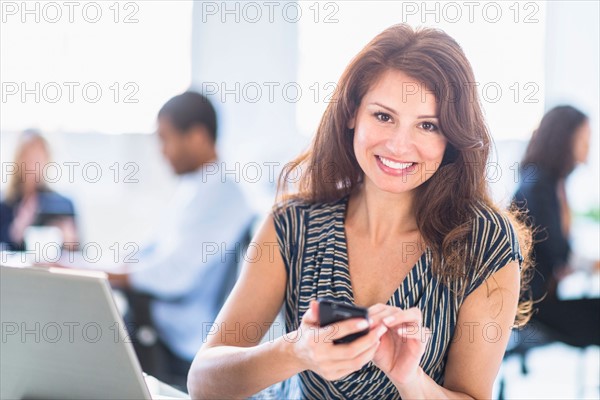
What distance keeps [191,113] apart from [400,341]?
74.3 inches

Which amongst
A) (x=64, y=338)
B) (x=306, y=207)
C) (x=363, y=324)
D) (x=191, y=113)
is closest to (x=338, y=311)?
(x=363, y=324)

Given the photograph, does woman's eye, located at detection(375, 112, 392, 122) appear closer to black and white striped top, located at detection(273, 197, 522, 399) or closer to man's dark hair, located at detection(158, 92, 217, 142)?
black and white striped top, located at detection(273, 197, 522, 399)

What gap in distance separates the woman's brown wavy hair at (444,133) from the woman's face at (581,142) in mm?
1695

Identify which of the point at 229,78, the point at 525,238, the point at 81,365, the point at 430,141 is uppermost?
the point at 229,78

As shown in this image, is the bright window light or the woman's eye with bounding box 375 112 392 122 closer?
the woman's eye with bounding box 375 112 392 122

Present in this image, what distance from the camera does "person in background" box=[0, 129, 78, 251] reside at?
12.0 ft

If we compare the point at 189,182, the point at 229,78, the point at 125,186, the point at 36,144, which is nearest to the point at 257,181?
the point at 229,78

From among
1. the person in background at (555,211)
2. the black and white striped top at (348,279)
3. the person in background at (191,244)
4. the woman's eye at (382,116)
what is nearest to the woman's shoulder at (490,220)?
the black and white striped top at (348,279)

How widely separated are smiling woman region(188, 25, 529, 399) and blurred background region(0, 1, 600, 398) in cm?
255

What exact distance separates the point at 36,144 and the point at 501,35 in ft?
9.10

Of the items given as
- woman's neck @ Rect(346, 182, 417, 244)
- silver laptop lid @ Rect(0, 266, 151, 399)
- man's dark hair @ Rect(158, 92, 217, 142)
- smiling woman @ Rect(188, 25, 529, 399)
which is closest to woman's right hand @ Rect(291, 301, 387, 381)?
smiling woman @ Rect(188, 25, 529, 399)

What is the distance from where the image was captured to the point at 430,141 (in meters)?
1.49

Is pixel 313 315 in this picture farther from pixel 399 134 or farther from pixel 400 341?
pixel 399 134

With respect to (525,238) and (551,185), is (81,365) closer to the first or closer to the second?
(525,238)
